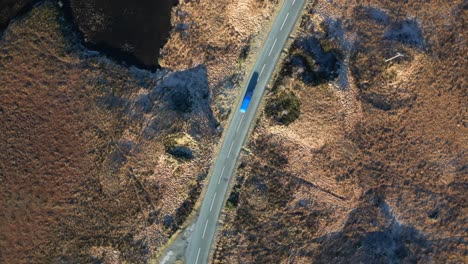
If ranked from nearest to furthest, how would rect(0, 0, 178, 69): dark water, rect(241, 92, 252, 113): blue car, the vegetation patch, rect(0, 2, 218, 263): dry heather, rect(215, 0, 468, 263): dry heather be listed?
1. rect(0, 2, 218, 263): dry heather
2. rect(241, 92, 252, 113): blue car
3. the vegetation patch
4. rect(215, 0, 468, 263): dry heather
5. rect(0, 0, 178, 69): dark water

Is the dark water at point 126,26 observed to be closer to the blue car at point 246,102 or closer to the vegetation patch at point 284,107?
the blue car at point 246,102

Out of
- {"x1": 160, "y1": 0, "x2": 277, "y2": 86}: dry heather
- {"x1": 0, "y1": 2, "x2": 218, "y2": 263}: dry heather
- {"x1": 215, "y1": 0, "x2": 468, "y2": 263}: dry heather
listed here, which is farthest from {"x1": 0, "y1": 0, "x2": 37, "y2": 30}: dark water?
{"x1": 215, "y1": 0, "x2": 468, "y2": 263}: dry heather

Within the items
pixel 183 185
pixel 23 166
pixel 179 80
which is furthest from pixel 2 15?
pixel 183 185

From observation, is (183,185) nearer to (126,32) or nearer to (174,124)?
(174,124)

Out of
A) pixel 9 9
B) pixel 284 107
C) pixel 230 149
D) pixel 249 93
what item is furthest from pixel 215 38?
pixel 9 9

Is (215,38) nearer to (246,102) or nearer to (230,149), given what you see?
(246,102)

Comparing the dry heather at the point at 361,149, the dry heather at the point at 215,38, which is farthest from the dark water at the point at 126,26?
the dry heather at the point at 361,149

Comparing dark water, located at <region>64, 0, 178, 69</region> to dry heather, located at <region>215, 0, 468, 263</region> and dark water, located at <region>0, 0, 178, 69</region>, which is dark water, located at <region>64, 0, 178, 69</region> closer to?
dark water, located at <region>0, 0, 178, 69</region>
